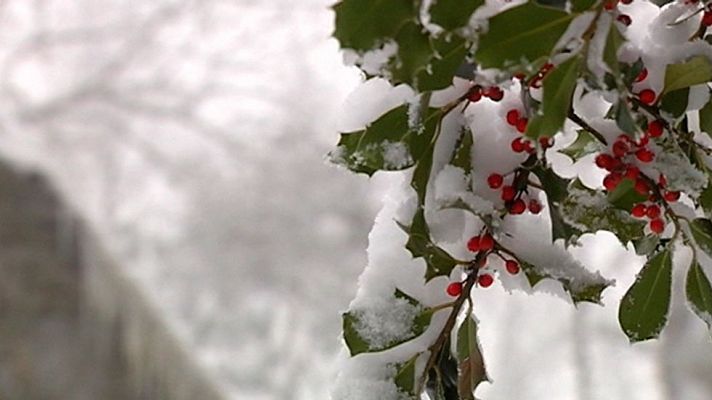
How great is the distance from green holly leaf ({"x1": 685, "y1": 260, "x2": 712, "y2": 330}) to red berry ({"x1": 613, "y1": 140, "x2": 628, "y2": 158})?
0.06m

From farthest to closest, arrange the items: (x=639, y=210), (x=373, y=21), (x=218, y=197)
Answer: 1. (x=218, y=197)
2. (x=639, y=210)
3. (x=373, y=21)

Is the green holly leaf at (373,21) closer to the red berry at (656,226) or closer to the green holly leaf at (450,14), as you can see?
the green holly leaf at (450,14)

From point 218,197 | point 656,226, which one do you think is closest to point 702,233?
point 656,226

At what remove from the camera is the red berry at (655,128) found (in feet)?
0.99

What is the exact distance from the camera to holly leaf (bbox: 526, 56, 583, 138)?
214 millimetres

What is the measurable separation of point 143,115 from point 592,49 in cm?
286

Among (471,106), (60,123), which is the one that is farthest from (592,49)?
(60,123)

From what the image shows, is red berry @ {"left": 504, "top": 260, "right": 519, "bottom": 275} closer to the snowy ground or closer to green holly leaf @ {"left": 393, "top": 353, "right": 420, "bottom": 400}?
green holly leaf @ {"left": 393, "top": 353, "right": 420, "bottom": 400}

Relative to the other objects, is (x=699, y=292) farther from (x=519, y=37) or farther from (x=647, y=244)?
(x=519, y=37)

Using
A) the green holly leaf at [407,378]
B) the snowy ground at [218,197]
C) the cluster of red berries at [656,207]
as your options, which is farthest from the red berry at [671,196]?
the snowy ground at [218,197]

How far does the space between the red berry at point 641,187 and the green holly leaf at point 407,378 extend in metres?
0.10

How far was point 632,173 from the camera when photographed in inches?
11.8

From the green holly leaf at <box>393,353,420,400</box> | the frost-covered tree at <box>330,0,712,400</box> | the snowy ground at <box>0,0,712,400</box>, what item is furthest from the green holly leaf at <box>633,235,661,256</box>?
the snowy ground at <box>0,0,712,400</box>

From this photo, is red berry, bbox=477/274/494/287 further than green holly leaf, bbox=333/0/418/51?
Yes
